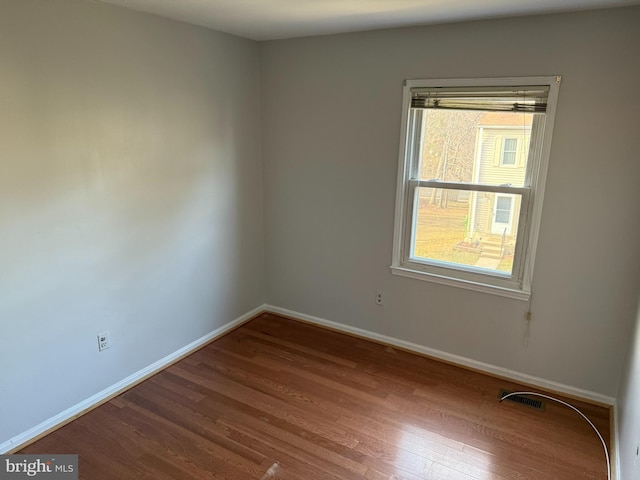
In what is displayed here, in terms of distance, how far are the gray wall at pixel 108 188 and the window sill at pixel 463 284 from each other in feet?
4.55

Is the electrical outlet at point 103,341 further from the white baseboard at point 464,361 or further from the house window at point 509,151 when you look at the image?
the house window at point 509,151

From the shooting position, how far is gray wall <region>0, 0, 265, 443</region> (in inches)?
79.9

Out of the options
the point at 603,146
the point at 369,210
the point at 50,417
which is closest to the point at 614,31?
the point at 603,146

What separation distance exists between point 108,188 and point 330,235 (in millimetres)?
1612

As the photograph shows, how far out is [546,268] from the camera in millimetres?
2584

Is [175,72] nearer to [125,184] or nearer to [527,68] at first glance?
[125,184]

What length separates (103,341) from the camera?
2.53 metres

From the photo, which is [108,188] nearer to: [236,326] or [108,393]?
[108,393]

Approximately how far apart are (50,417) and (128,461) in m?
0.58

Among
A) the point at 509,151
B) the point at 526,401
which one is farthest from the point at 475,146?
the point at 526,401

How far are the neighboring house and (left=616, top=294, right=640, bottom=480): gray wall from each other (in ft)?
2.88

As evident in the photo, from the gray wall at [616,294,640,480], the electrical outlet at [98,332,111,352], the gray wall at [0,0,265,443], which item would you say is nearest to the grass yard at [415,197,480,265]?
the gray wall at [616,294,640,480]

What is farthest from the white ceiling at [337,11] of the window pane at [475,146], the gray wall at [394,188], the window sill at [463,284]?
the window sill at [463,284]

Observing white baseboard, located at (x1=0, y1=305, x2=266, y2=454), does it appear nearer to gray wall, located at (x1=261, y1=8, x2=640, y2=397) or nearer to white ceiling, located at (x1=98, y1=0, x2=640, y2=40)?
gray wall, located at (x1=261, y1=8, x2=640, y2=397)
